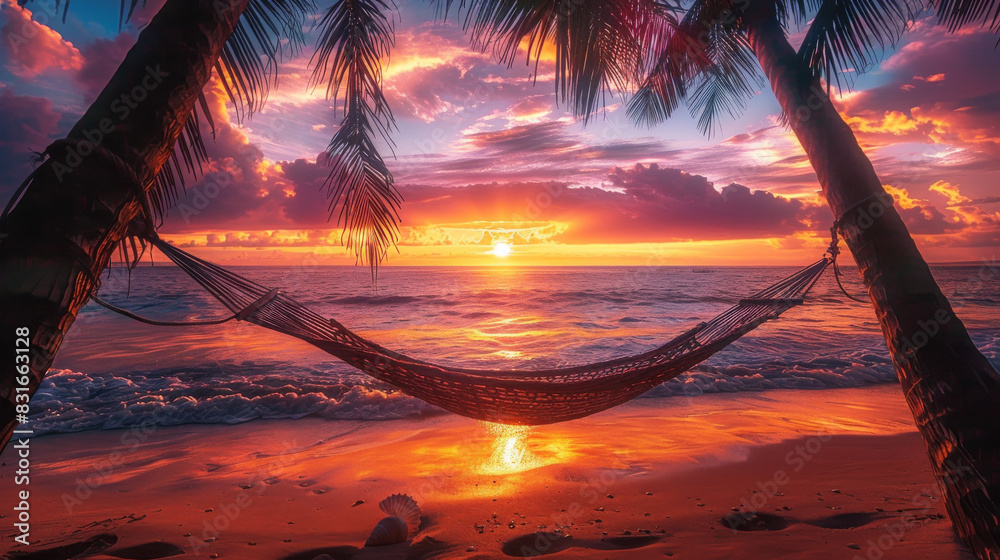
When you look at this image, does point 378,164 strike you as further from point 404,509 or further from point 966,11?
point 966,11

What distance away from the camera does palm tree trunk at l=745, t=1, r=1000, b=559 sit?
4.71 ft

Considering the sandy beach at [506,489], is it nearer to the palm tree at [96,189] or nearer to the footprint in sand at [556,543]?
the footprint in sand at [556,543]

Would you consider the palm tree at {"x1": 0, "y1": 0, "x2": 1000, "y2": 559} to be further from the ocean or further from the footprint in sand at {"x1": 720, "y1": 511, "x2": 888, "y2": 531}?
the footprint in sand at {"x1": 720, "y1": 511, "x2": 888, "y2": 531}

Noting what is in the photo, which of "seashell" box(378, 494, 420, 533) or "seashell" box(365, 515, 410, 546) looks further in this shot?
"seashell" box(378, 494, 420, 533)

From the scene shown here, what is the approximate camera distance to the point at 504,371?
2154 millimetres

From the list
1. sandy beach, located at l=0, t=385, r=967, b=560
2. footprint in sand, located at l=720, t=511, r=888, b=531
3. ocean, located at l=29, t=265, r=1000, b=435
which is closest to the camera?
sandy beach, located at l=0, t=385, r=967, b=560

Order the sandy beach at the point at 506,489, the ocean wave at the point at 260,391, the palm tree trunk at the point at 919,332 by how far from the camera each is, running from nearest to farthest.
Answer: the palm tree trunk at the point at 919,332, the sandy beach at the point at 506,489, the ocean wave at the point at 260,391

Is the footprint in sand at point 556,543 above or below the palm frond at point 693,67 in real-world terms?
below

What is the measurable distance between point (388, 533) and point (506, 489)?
78 cm

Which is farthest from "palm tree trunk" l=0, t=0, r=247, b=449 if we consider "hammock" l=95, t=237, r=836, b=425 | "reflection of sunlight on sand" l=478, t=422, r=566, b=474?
"reflection of sunlight on sand" l=478, t=422, r=566, b=474

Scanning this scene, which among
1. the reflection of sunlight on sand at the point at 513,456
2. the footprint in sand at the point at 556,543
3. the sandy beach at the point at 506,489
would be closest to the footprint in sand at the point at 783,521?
the sandy beach at the point at 506,489

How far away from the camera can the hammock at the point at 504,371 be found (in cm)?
191

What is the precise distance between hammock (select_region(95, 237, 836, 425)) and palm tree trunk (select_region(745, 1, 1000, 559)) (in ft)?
1.83

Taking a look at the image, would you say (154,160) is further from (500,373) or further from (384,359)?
(500,373)
